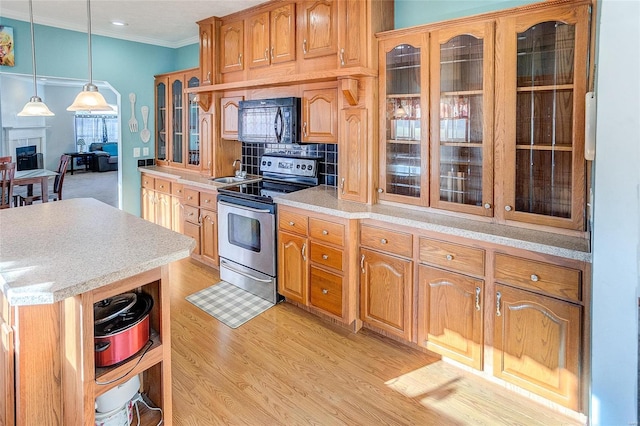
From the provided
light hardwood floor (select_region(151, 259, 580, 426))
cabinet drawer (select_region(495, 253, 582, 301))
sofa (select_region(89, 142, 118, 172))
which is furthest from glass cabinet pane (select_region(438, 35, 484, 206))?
sofa (select_region(89, 142, 118, 172))

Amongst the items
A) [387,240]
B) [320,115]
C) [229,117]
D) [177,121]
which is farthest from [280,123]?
[177,121]

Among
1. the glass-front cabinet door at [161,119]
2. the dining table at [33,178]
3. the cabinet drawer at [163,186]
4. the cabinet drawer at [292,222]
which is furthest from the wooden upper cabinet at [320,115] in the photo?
the dining table at [33,178]

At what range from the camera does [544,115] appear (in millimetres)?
2100

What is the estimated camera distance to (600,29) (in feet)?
4.59

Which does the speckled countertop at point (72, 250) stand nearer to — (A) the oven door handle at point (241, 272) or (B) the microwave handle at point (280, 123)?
(A) the oven door handle at point (241, 272)

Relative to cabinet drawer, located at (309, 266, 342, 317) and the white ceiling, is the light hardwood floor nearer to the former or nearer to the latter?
cabinet drawer, located at (309, 266, 342, 317)

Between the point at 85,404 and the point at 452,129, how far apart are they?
7.54 feet

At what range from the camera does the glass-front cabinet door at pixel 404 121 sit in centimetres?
254

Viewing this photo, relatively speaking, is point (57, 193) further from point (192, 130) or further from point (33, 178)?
point (192, 130)

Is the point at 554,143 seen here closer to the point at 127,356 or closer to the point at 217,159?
the point at 127,356

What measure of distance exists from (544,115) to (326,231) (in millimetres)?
1499

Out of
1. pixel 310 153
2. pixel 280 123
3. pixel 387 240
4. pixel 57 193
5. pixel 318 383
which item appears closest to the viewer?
pixel 318 383

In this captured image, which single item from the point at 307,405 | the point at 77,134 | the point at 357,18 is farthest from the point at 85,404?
the point at 77,134

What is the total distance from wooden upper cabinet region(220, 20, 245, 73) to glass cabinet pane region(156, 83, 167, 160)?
1.39 metres
